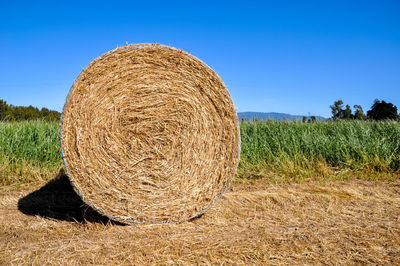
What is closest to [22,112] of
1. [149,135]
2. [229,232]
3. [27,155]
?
[27,155]

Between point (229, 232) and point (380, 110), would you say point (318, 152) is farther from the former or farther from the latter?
point (380, 110)

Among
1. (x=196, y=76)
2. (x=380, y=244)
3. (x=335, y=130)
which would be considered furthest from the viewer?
(x=335, y=130)

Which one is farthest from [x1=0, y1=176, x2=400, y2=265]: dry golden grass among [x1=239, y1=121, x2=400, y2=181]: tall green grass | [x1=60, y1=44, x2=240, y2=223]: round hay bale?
[x1=239, y1=121, x2=400, y2=181]: tall green grass

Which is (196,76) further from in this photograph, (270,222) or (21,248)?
(21,248)

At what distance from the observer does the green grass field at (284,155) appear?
6.38 metres

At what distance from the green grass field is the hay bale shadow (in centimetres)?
47

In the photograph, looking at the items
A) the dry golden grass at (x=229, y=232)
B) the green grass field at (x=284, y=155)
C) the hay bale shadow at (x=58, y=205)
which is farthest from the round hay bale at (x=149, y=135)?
the green grass field at (x=284, y=155)

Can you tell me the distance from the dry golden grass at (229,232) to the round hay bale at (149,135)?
34 centimetres

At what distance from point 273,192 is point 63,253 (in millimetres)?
3414

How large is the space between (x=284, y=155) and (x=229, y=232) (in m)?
3.75

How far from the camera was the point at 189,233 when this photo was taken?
3.69 meters

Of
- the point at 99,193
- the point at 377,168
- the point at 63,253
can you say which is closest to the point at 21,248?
the point at 63,253

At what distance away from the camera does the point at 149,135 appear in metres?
3.91

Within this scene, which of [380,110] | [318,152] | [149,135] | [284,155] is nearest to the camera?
[149,135]
